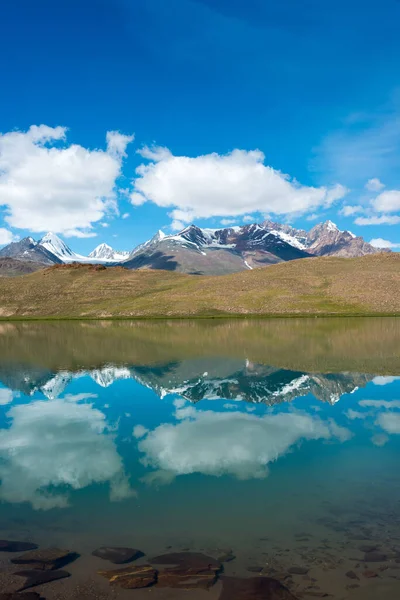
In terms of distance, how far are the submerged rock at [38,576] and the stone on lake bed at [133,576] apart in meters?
1.10

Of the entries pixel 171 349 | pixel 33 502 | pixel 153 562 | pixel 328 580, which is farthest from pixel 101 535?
pixel 171 349

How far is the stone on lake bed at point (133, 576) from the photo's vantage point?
11.2m

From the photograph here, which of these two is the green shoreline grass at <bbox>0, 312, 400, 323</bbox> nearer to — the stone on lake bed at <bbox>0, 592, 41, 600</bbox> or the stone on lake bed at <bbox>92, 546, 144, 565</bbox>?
the stone on lake bed at <bbox>92, 546, 144, 565</bbox>

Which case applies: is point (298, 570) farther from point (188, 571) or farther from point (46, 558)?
point (46, 558)

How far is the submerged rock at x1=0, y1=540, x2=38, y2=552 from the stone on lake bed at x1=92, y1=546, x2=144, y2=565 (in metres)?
2.14

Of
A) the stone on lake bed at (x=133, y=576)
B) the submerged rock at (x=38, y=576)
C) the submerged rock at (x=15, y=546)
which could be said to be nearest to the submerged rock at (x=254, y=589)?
the stone on lake bed at (x=133, y=576)

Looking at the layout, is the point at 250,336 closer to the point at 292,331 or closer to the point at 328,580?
the point at 292,331

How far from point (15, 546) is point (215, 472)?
28.3ft

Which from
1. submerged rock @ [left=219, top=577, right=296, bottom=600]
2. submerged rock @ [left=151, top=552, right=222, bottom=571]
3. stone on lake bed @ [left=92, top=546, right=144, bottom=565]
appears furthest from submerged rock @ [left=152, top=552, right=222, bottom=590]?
stone on lake bed @ [left=92, top=546, right=144, bottom=565]

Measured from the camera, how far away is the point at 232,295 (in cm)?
16112

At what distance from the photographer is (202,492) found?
16.8 metres

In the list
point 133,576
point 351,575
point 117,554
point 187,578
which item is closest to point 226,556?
point 187,578

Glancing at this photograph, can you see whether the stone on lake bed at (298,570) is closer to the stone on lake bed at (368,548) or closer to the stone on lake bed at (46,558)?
the stone on lake bed at (368,548)

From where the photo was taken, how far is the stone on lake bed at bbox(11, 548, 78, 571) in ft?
40.0
